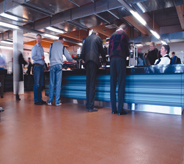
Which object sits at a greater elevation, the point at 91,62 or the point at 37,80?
the point at 91,62

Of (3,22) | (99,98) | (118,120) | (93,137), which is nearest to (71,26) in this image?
(3,22)

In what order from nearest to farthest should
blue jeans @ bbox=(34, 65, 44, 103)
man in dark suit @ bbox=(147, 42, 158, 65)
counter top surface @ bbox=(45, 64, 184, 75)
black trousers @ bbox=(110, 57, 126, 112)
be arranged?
counter top surface @ bbox=(45, 64, 184, 75) < black trousers @ bbox=(110, 57, 126, 112) < blue jeans @ bbox=(34, 65, 44, 103) < man in dark suit @ bbox=(147, 42, 158, 65)

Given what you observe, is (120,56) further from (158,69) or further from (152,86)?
(152,86)

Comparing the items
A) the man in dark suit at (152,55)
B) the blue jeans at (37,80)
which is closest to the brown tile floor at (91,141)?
the blue jeans at (37,80)

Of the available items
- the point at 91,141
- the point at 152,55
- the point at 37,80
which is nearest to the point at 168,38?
the point at 152,55

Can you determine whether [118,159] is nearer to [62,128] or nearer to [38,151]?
[38,151]

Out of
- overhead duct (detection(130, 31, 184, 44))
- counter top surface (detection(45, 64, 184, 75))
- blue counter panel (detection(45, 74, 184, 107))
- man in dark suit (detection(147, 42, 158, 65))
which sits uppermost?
overhead duct (detection(130, 31, 184, 44))

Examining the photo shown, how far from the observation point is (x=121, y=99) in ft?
10.0

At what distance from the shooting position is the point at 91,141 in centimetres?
175

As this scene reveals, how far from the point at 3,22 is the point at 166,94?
249 inches

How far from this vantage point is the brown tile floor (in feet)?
4.49

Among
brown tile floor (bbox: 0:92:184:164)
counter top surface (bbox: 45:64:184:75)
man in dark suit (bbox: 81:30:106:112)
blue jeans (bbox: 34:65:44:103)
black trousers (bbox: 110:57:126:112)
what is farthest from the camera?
blue jeans (bbox: 34:65:44:103)

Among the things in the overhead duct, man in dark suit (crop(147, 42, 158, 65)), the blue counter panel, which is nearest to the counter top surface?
the blue counter panel

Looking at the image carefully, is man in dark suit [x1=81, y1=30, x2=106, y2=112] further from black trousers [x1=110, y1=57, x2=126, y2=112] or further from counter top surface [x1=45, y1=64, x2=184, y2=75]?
counter top surface [x1=45, y1=64, x2=184, y2=75]
